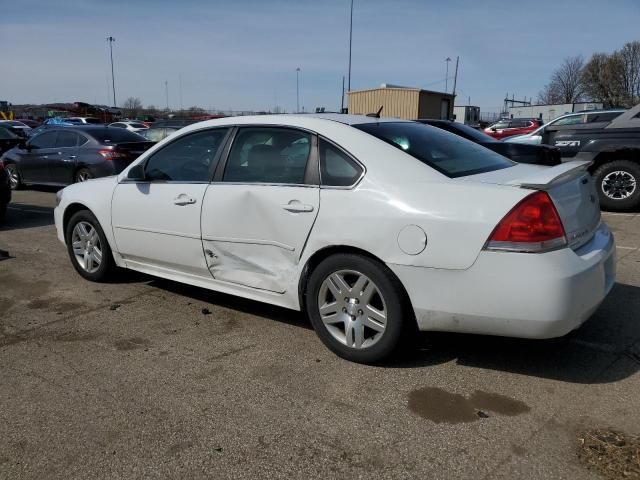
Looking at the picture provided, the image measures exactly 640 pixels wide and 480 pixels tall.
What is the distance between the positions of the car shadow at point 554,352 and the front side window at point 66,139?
860cm

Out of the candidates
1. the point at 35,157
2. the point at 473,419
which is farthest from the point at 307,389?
the point at 35,157

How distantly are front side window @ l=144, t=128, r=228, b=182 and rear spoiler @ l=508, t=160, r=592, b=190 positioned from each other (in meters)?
2.16

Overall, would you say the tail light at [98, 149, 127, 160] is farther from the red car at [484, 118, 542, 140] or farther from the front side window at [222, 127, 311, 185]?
the red car at [484, 118, 542, 140]

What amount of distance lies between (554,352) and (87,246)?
4.04 metres

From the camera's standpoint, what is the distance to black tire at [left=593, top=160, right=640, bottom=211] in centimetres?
845

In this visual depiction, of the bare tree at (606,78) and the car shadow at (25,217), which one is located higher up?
the bare tree at (606,78)

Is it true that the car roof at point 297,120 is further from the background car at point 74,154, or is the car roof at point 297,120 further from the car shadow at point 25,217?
the background car at point 74,154

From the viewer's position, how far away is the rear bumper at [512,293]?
9.32 feet

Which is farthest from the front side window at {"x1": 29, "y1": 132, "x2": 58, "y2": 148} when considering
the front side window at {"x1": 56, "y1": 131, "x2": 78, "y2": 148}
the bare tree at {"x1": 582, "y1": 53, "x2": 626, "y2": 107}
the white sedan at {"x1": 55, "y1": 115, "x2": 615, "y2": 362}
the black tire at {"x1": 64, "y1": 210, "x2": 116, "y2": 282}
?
the bare tree at {"x1": 582, "y1": 53, "x2": 626, "y2": 107}

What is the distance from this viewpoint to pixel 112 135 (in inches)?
440

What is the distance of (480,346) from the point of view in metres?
3.74

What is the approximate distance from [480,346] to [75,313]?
10.1ft

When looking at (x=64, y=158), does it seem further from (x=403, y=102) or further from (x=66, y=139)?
(x=403, y=102)

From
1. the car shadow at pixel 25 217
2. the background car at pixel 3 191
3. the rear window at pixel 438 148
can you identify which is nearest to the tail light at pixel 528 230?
the rear window at pixel 438 148
